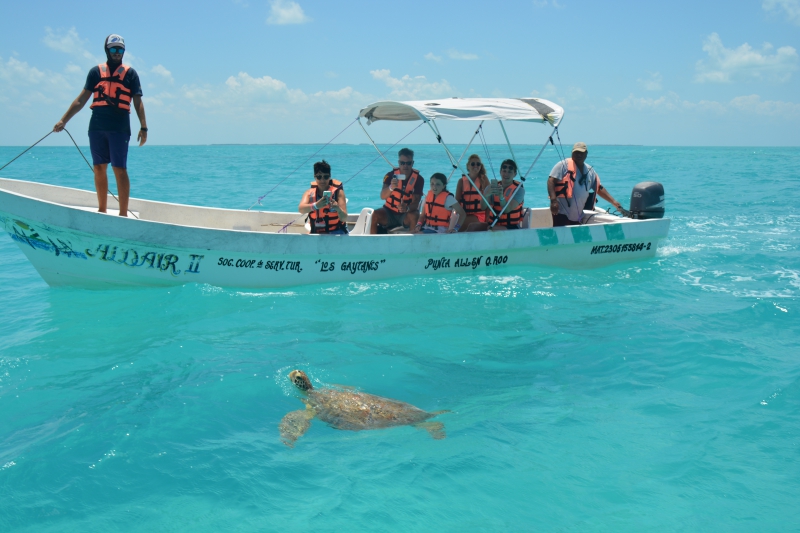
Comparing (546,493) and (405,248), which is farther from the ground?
(405,248)

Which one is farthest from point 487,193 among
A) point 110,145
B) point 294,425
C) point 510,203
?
point 294,425

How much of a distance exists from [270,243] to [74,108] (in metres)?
2.91

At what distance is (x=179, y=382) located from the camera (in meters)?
5.96

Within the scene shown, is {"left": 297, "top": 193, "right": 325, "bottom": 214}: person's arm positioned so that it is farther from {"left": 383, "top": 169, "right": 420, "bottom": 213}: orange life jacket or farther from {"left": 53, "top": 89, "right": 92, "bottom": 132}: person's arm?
{"left": 53, "top": 89, "right": 92, "bottom": 132}: person's arm

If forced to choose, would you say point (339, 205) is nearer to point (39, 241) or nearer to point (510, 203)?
point (510, 203)

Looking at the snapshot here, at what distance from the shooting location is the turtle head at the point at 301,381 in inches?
219

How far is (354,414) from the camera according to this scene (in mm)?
5098

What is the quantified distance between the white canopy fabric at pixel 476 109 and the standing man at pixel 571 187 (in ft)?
2.82

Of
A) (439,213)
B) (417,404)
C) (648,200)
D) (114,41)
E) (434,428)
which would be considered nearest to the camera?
(434,428)

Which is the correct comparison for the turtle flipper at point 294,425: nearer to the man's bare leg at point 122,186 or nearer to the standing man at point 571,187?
the man's bare leg at point 122,186

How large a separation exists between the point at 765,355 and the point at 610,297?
254 cm

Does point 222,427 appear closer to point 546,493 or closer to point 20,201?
point 546,493

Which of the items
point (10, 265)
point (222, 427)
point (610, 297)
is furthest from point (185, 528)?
point (10, 265)

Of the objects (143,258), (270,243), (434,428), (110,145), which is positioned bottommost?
(434,428)
